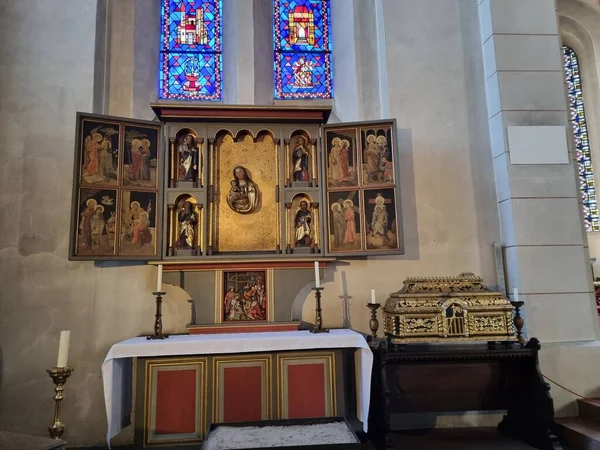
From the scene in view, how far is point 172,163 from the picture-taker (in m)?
4.28

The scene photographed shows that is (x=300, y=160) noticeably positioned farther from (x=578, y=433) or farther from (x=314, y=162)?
(x=578, y=433)

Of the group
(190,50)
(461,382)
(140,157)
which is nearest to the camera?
(461,382)

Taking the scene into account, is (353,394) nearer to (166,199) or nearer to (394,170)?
(394,170)

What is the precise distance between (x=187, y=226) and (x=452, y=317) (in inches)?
98.5

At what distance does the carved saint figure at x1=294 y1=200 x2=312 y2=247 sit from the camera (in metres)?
4.34

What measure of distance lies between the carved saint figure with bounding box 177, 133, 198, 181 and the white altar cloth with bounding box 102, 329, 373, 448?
151 centimetres

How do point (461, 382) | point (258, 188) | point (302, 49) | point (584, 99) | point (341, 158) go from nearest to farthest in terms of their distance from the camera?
point (461, 382) → point (341, 158) → point (258, 188) → point (302, 49) → point (584, 99)

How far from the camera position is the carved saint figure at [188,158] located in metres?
4.28

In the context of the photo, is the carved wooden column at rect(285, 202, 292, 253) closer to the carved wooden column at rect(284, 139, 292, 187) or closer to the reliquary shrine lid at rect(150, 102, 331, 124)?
the carved wooden column at rect(284, 139, 292, 187)

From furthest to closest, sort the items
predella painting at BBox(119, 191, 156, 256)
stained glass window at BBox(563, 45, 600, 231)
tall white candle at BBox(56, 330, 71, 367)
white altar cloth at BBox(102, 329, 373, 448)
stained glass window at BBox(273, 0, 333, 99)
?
stained glass window at BBox(563, 45, 600, 231), stained glass window at BBox(273, 0, 333, 99), predella painting at BBox(119, 191, 156, 256), white altar cloth at BBox(102, 329, 373, 448), tall white candle at BBox(56, 330, 71, 367)

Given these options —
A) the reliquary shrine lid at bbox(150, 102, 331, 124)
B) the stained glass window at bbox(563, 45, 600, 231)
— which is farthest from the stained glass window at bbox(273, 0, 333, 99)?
the stained glass window at bbox(563, 45, 600, 231)

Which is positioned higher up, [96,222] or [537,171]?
[537,171]

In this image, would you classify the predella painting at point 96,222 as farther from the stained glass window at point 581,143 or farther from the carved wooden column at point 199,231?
the stained glass window at point 581,143

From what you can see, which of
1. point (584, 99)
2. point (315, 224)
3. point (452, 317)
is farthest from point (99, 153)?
point (584, 99)
